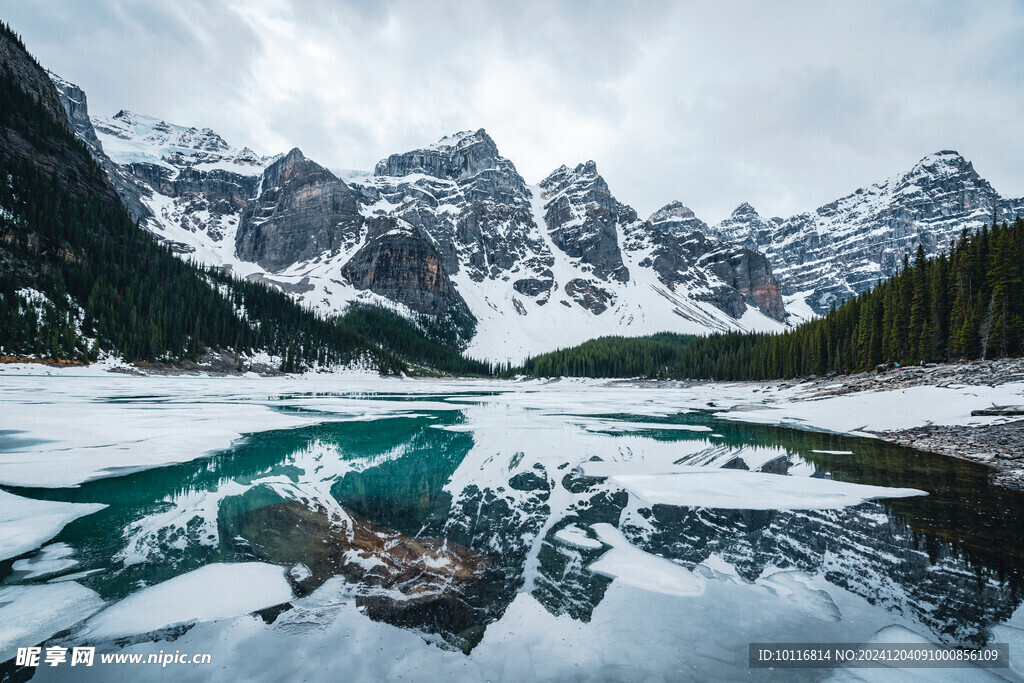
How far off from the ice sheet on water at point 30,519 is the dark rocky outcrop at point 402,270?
550 feet

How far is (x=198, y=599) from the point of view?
500cm

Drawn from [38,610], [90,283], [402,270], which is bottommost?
[38,610]

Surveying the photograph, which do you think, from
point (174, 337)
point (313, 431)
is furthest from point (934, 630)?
point (174, 337)

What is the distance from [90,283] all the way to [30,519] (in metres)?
74.3

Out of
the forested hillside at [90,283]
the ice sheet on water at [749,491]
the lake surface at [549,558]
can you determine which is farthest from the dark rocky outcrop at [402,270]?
the ice sheet on water at [749,491]

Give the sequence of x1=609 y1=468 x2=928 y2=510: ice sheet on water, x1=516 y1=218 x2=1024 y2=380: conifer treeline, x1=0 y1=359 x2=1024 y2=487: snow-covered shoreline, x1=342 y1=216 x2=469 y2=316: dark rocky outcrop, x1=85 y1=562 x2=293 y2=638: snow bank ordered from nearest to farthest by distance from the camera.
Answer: x1=85 y1=562 x2=293 y2=638: snow bank < x1=609 y1=468 x2=928 y2=510: ice sheet on water < x1=0 y1=359 x2=1024 y2=487: snow-covered shoreline < x1=516 y1=218 x2=1024 y2=380: conifer treeline < x1=342 y1=216 x2=469 y2=316: dark rocky outcrop

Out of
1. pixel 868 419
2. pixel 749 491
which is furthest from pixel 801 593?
pixel 868 419

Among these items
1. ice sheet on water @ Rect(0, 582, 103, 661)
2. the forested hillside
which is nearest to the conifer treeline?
ice sheet on water @ Rect(0, 582, 103, 661)

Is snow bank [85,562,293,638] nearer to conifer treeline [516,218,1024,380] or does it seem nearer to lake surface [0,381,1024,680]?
lake surface [0,381,1024,680]

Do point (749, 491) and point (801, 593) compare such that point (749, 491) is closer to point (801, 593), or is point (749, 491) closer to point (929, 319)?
point (801, 593)

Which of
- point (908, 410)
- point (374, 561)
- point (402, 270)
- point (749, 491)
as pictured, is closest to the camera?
point (374, 561)

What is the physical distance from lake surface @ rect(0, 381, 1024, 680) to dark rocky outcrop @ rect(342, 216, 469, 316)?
165m

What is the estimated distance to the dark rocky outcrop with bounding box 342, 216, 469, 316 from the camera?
566 ft

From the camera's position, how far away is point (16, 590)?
196 inches
